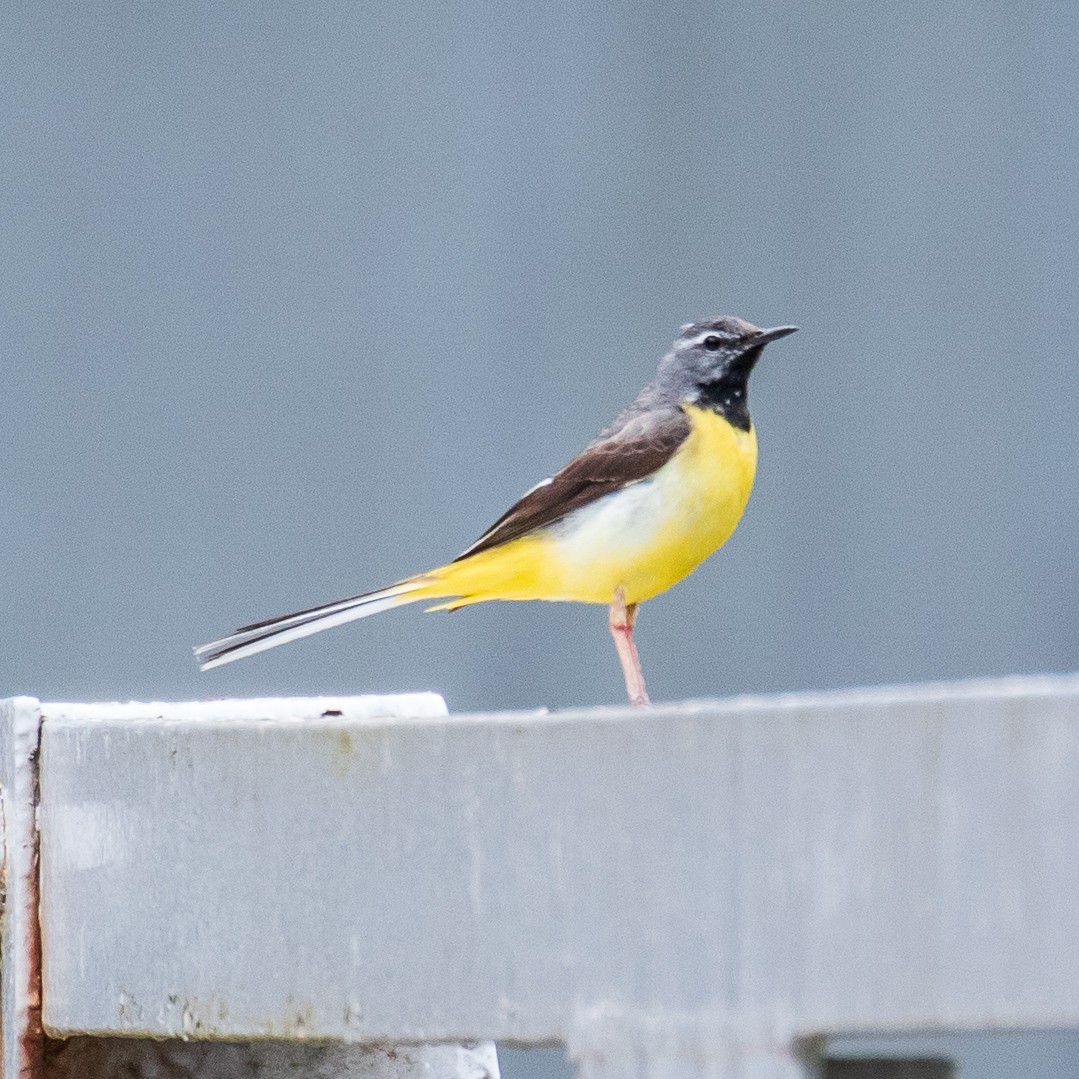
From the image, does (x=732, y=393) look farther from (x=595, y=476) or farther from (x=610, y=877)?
(x=610, y=877)

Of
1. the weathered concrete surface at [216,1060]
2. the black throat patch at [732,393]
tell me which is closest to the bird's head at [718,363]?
the black throat patch at [732,393]

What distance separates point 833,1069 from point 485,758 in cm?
42

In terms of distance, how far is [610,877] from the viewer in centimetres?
159

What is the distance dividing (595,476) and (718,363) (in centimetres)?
52

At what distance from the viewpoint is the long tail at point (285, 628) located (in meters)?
3.71

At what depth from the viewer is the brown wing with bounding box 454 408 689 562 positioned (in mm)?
4348

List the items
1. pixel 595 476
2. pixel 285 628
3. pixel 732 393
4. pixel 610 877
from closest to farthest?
pixel 610 877
pixel 285 628
pixel 595 476
pixel 732 393

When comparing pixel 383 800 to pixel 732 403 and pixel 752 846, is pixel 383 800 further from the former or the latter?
pixel 732 403

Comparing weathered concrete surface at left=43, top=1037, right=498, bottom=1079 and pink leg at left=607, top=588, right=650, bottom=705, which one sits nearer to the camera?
weathered concrete surface at left=43, top=1037, right=498, bottom=1079

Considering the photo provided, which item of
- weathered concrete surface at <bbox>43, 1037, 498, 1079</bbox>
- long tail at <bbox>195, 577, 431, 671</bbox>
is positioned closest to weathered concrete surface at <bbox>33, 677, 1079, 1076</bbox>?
weathered concrete surface at <bbox>43, 1037, 498, 1079</bbox>

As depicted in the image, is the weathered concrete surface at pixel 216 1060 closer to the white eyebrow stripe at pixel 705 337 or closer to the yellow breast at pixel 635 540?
the yellow breast at pixel 635 540

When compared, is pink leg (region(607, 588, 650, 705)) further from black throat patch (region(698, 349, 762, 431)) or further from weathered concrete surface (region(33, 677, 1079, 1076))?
weathered concrete surface (region(33, 677, 1079, 1076))

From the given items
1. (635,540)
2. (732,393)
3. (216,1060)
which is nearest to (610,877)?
(216,1060)

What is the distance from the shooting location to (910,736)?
1444 millimetres
